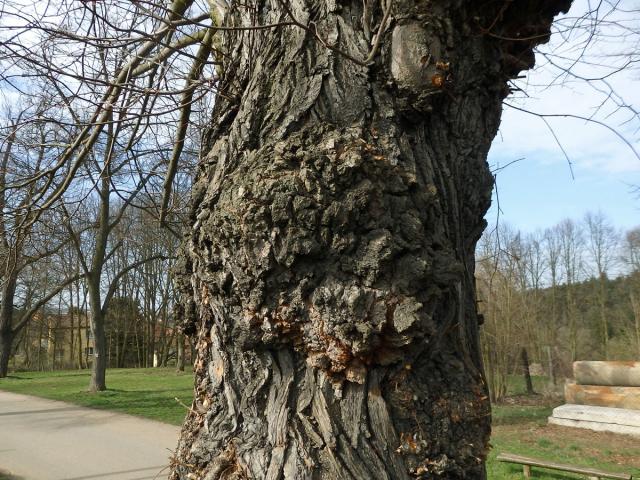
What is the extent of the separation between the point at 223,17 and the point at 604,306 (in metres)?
26.1

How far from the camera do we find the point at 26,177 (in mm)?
4062

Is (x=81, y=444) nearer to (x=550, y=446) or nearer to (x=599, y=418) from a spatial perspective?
(x=550, y=446)

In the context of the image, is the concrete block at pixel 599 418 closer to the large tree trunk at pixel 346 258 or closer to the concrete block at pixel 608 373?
the concrete block at pixel 608 373

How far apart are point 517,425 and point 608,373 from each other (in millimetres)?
2981

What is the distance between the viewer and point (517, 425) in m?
11.7

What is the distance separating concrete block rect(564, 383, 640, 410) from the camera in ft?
39.3

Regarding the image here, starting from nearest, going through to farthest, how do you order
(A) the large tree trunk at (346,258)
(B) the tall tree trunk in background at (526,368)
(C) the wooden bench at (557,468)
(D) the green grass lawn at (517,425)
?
(A) the large tree trunk at (346,258), (C) the wooden bench at (557,468), (D) the green grass lawn at (517,425), (B) the tall tree trunk in background at (526,368)

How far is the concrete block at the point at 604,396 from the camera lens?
12.0 meters

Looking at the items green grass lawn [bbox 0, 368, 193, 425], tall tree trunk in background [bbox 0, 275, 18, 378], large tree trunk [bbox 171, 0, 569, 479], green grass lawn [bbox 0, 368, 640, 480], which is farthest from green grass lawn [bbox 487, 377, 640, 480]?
tall tree trunk in background [bbox 0, 275, 18, 378]

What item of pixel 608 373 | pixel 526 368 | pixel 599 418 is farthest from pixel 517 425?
pixel 526 368

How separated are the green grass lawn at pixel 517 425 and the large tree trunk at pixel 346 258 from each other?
6009mm

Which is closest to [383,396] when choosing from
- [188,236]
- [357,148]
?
[357,148]

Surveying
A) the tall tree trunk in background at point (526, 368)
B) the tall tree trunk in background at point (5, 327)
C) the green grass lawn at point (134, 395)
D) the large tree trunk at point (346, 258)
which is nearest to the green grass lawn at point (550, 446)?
the tall tree trunk in background at point (526, 368)

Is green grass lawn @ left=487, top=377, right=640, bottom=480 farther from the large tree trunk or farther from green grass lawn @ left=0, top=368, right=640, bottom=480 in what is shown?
the large tree trunk
